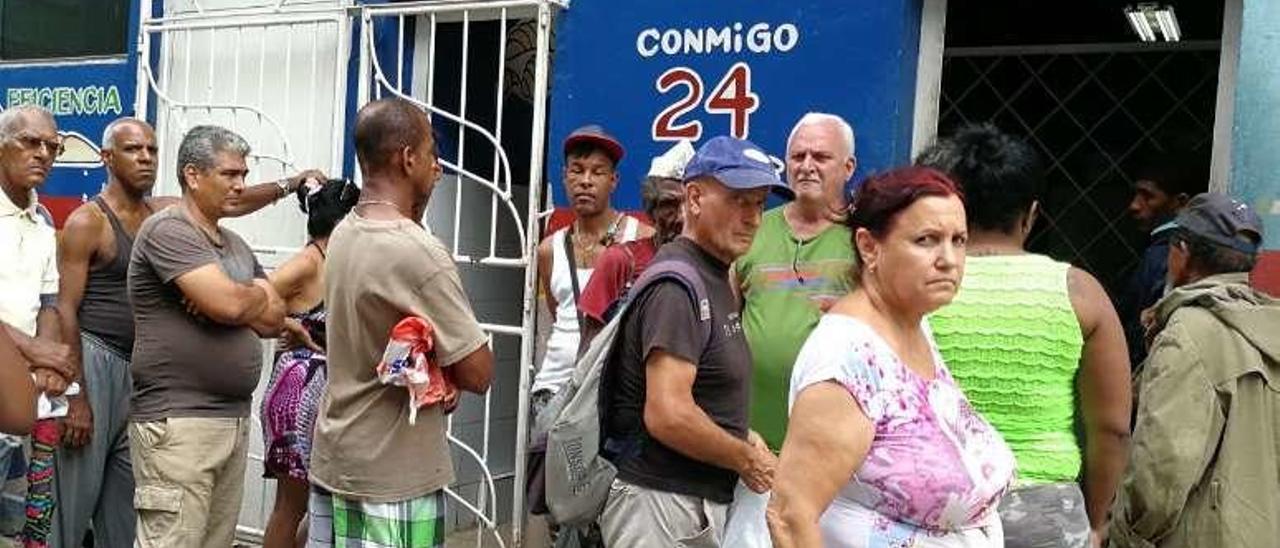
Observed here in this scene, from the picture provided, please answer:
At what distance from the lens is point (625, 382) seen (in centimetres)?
289

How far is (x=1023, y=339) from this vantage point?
8.33 feet

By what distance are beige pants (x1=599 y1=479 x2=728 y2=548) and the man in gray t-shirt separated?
1402 millimetres

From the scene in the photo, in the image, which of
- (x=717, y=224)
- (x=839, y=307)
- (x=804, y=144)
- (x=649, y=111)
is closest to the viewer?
(x=839, y=307)

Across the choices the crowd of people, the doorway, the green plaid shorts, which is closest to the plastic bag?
the crowd of people

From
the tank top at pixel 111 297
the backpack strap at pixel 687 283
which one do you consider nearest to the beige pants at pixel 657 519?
the backpack strap at pixel 687 283

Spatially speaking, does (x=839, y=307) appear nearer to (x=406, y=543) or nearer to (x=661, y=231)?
(x=406, y=543)

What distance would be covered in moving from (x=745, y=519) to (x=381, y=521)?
2.85 feet

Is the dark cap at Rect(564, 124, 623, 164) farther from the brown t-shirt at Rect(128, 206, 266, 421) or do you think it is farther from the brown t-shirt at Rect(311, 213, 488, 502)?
the brown t-shirt at Rect(311, 213, 488, 502)

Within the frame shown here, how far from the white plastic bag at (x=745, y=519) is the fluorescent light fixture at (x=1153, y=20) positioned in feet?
12.3

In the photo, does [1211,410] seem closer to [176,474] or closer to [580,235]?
[580,235]

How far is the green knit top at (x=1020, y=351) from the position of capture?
100 inches

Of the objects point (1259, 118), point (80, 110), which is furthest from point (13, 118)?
point (1259, 118)

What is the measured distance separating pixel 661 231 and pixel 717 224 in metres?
1.07

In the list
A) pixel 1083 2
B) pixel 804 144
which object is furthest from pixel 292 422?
pixel 1083 2
